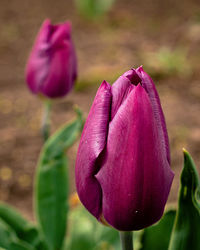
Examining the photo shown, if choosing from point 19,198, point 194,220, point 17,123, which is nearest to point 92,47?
point 17,123

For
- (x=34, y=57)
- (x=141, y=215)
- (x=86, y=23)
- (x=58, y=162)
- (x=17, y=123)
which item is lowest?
(x=141, y=215)

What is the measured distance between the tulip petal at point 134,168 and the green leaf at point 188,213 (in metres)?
0.11

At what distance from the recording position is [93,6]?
418 centimetres

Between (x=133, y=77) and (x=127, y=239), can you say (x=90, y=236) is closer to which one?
(x=127, y=239)

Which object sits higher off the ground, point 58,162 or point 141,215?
point 58,162

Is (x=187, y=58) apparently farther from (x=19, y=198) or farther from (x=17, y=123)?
(x=19, y=198)

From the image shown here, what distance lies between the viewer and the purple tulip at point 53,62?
1139 millimetres

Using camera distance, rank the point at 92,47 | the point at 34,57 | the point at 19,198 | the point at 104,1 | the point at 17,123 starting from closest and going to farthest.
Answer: the point at 34,57
the point at 19,198
the point at 17,123
the point at 92,47
the point at 104,1

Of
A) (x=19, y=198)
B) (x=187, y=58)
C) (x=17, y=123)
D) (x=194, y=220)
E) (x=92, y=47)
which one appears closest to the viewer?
(x=194, y=220)

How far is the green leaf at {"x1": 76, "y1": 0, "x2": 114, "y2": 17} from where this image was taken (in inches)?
162

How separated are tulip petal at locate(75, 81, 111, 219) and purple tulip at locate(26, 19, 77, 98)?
503 mm

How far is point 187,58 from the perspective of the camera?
3.50 m

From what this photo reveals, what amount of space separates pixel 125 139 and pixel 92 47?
3202mm

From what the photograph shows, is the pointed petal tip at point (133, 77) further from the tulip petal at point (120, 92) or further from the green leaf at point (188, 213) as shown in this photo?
the green leaf at point (188, 213)
